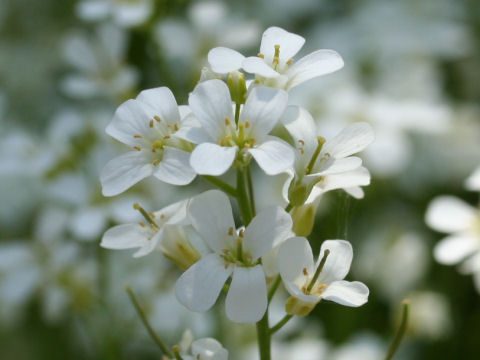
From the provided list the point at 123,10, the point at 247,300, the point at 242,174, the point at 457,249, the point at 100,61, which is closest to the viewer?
the point at 247,300

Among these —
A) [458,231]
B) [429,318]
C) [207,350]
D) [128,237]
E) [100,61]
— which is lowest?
[429,318]

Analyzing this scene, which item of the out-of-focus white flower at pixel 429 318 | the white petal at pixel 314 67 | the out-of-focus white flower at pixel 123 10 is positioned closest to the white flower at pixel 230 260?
the white petal at pixel 314 67

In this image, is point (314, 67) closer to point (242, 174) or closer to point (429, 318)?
point (242, 174)

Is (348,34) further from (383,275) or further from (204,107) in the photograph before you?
(204,107)

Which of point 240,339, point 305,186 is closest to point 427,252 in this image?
point 240,339

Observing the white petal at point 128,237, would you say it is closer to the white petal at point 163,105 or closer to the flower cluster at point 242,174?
the flower cluster at point 242,174

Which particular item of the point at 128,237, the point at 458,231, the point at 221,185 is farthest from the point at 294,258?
the point at 458,231

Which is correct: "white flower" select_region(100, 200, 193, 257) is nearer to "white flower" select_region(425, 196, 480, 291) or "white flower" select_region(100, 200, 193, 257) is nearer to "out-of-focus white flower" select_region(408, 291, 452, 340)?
"white flower" select_region(425, 196, 480, 291)
